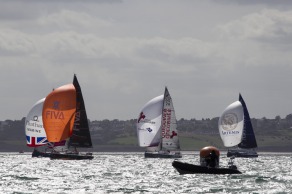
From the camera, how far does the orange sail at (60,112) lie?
411ft

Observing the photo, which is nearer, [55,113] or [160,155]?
[55,113]

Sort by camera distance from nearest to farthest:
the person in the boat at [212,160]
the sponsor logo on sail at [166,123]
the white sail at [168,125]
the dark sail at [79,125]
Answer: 1. the person in the boat at [212,160]
2. the dark sail at [79,125]
3. the sponsor logo on sail at [166,123]
4. the white sail at [168,125]

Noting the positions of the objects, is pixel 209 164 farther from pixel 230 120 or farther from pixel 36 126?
pixel 230 120

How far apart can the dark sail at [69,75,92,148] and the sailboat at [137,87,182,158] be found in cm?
1596

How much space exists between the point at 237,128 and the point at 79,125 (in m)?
34.5

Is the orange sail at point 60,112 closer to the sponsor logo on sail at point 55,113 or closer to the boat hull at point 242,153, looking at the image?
the sponsor logo on sail at point 55,113

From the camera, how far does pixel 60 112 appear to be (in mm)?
126312

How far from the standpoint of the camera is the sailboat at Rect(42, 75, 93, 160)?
126 m

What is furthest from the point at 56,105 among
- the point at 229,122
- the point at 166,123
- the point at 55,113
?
the point at 229,122

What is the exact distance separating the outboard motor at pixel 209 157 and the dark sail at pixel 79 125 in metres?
49.8

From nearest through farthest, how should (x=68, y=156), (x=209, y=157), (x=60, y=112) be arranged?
(x=209, y=157) → (x=60, y=112) → (x=68, y=156)

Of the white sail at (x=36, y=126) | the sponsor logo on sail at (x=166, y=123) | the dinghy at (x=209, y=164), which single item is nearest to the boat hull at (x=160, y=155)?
the sponsor logo on sail at (x=166, y=123)

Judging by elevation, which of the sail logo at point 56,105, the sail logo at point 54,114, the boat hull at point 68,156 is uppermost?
the sail logo at point 56,105

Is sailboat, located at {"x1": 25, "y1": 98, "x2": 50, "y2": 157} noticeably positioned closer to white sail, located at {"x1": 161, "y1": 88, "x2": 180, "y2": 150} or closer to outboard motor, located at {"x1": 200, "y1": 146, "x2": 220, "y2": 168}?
white sail, located at {"x1": 161, "y1": 88, "x2": 180, "y2": 150}
